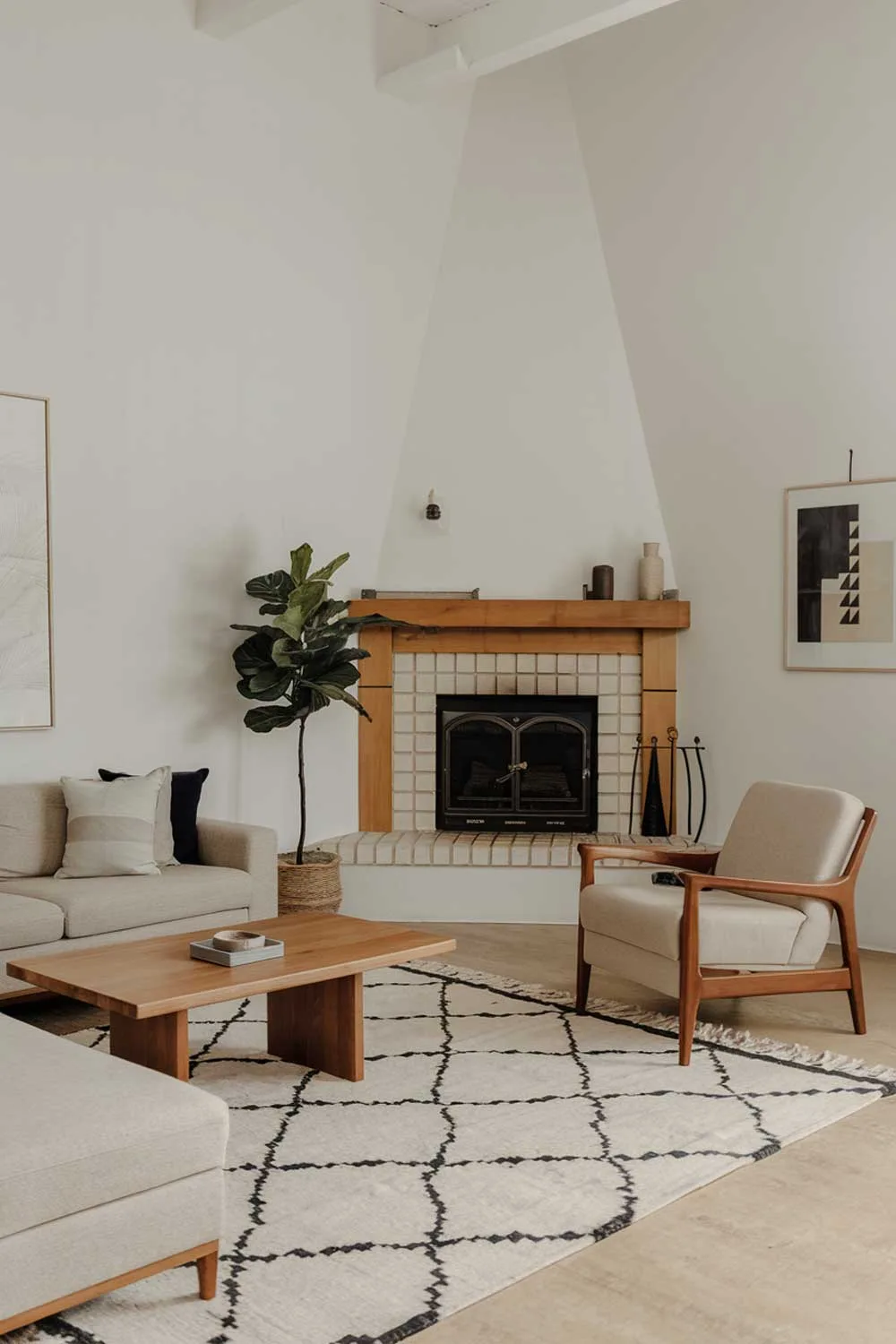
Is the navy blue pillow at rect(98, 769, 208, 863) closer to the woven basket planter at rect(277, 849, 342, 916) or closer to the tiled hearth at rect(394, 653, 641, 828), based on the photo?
the woven basket planter at rect(277, 849, 342, 916)

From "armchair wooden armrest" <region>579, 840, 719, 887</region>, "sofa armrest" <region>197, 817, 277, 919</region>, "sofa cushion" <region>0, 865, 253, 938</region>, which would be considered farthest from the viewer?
"sofa armrest" <region>197, 817, 277, 919</region>

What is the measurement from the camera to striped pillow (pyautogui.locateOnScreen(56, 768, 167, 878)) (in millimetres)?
4828

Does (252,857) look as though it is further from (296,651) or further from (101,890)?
(296,651)

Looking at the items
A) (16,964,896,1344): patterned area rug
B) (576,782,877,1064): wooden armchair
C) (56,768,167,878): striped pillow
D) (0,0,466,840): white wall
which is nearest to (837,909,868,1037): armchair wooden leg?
(576,782,877,1064): wooden armchair

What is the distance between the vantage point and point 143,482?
5.62 metres

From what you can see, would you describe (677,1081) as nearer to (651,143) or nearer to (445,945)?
(445,945)

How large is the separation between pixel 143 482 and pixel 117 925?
2013 mm

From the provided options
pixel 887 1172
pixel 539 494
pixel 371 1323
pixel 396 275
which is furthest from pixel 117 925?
pixel 396 275

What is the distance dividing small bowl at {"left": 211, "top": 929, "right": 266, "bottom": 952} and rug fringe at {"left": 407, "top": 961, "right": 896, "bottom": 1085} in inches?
55.2

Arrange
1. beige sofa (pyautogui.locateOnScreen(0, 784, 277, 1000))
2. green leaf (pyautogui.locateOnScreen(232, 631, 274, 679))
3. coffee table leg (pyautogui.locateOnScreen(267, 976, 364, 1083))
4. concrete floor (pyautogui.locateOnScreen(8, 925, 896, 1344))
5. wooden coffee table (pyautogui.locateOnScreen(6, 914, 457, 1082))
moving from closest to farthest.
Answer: concrete floor (pyautogui.locateOnScreen(8, 925, 896, 1344)) < wooden coffee table (pyautogui.locateOnScreen(6, 914, 457, 1082)) < coffee table leg (pyautogui.locateOnScreen(267, 976, 364, 1083)) < beige sofa (pyautogui.locateOnScreen(0, 784, 277, 1000)) < green leaf (pyautogui.locateOnScreen(232, 631, 274, 679))

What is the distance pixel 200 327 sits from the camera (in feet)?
19.0

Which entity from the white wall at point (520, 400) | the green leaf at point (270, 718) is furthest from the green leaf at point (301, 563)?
the white wall at point (520, 400)

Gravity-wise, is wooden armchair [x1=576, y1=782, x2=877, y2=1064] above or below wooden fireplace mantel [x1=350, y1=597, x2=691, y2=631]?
below

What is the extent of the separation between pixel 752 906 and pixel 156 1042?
6.62 feet
